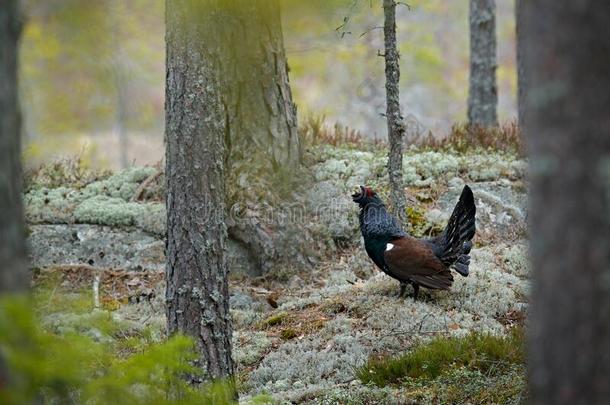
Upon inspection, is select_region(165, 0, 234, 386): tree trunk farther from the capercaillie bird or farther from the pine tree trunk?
the pine tree trunk

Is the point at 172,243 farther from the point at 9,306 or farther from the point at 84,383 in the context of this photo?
the point at 9,306

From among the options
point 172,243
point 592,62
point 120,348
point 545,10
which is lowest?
point 120,348

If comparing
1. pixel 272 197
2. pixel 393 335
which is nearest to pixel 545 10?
pixel 393 335

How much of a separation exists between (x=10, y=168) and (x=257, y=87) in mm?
6943

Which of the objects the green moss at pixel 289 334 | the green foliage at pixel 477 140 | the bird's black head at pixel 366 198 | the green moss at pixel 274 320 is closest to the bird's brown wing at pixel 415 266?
the bird's black head at pixel 366 198

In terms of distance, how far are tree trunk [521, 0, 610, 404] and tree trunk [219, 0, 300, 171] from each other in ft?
23.5

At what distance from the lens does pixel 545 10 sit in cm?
247

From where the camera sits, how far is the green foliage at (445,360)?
6137mm

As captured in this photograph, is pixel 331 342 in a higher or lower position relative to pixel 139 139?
lower

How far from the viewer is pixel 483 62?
564 inches

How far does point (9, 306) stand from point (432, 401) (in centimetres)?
364

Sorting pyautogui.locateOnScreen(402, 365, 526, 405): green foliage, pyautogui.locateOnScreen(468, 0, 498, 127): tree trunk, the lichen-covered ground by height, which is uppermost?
pyautogui.locateOnScreen(468, 0, 498, 127): tree trunk

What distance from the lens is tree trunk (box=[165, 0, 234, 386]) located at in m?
5.65

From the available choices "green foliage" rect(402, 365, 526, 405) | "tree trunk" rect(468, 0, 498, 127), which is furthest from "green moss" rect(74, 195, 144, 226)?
"tree trunk" rect(468, 0, 498, 127)
